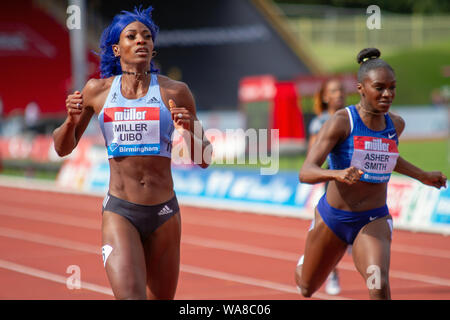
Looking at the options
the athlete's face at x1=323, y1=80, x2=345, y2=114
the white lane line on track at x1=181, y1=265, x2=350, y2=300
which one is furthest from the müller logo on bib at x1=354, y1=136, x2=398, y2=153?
the white lane line on track at x1=181, y1=265, x2=350, y2=300

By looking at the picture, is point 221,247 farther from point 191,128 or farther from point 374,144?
point 191,128

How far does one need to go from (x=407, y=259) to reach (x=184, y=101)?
6243 millimetres

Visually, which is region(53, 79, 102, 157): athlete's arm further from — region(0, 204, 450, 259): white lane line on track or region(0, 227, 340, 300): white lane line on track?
region(0, 204, 450, 259): white lane line on track

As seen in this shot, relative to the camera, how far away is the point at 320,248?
568cm

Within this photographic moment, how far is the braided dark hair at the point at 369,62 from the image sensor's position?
5305 mm

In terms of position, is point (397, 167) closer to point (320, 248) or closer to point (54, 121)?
point (320, 248)

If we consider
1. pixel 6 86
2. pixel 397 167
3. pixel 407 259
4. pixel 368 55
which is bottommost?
pixel 407 259

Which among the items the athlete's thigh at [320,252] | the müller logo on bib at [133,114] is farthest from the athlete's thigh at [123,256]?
the athlete's thigh at [320,252]

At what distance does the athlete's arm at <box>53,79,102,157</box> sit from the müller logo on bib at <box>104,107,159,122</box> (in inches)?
7.9

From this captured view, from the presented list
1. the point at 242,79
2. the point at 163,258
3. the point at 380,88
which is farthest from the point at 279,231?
the point at 242,79

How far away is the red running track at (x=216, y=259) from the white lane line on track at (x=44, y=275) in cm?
1

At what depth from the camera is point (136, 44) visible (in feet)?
16.2

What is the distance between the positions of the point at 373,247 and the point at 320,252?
52 cm
